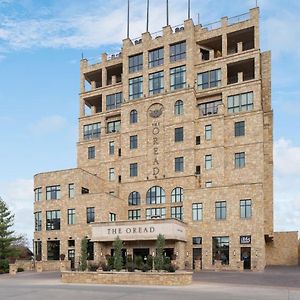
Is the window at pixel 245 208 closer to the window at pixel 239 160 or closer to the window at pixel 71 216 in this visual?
the window at pixel 239 160

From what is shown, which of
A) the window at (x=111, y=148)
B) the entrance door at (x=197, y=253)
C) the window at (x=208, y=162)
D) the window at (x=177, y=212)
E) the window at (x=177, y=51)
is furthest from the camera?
the window at (x=111, y=148)

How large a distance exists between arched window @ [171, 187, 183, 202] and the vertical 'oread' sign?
383 cm

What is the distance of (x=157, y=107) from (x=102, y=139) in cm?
1015

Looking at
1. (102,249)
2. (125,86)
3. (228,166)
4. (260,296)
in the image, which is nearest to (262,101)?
(228,166)

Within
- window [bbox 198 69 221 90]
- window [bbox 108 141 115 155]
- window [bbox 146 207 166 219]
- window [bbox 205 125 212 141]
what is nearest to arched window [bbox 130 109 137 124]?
window [bbox 108 141 115 155]

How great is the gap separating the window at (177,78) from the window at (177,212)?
53.0 ft

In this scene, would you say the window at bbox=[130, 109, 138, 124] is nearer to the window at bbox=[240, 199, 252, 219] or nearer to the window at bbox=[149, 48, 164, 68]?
the window at bbox=[149, 48, 164, 68]

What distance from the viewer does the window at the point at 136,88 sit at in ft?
206

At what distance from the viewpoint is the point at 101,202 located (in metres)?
55.6

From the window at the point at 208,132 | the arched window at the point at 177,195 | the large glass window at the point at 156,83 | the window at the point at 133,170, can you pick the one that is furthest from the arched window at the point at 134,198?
the large glass window at the point at 156,83

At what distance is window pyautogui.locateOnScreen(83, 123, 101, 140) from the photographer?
220 feet

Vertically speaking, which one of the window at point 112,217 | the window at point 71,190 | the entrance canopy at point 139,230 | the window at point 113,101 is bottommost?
the entrance canopy at point 139,230

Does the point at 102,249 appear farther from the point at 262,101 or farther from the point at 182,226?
the point at 262,101

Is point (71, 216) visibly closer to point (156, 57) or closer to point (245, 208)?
point (245, 208)
